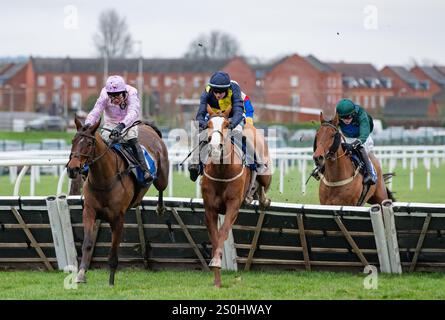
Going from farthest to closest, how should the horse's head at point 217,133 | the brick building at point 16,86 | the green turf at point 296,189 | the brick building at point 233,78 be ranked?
the brick building at point 16,86, the brick building at point 233,78, the green turf at point 296,189, the horse's head at point 217,133

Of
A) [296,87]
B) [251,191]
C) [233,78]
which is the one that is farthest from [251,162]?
[233,78]

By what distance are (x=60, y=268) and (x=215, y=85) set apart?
277 cm

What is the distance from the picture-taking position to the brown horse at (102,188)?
36.6 ft

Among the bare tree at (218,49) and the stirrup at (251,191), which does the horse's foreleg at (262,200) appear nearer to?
the stirrup at (251,191)

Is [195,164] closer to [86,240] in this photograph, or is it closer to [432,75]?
[86,240]

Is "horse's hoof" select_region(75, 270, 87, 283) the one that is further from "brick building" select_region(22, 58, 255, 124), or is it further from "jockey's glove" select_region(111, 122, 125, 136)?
"brick building" select_region(22, 58, 255, 124)

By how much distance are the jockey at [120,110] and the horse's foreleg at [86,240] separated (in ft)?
3.09

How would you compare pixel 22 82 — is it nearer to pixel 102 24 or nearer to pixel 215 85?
pixel 102 24

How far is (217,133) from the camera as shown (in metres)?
11.0

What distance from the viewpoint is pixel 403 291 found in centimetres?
1035

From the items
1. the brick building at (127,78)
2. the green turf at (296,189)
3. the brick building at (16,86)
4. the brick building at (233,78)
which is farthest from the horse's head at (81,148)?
the brick building at (16,86)

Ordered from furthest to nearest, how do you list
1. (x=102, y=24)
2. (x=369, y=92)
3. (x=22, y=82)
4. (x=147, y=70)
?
1. (x=22, y=82)
2. (x=147, y=70)
3. (x=102, y=24)
4. (x=369, y=92)
